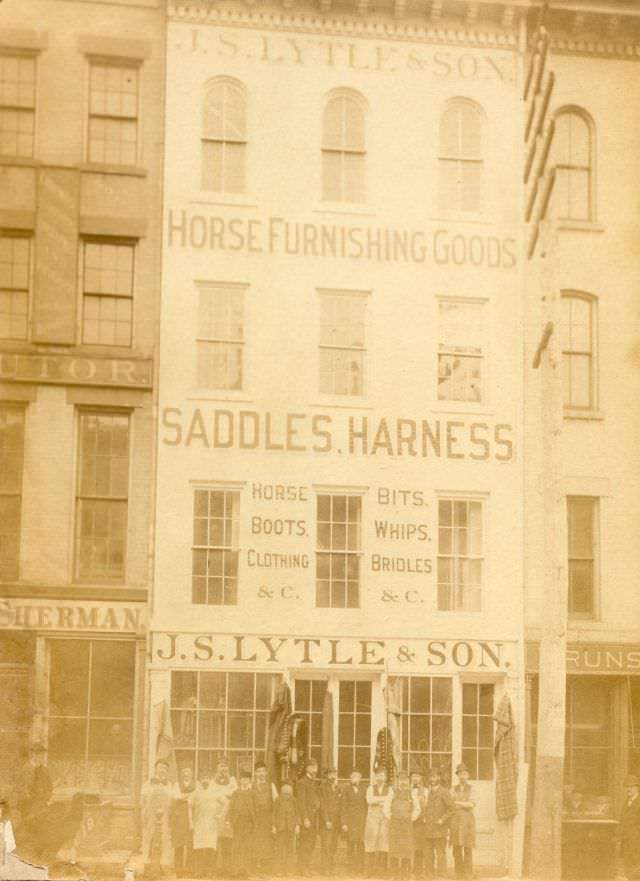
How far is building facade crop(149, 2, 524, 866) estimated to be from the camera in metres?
9.94

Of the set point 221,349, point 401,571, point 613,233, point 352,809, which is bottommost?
point 352,809

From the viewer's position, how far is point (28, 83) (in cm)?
1027

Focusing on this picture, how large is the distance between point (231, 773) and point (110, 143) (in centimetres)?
529

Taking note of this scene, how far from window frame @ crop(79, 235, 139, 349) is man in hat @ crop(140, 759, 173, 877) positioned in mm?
3453

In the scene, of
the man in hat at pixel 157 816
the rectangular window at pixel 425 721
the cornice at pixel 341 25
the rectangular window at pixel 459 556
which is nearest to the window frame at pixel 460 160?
the cornice at pixel 341 25

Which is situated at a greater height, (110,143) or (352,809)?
(110,143)

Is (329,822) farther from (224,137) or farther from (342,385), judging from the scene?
(224,137)

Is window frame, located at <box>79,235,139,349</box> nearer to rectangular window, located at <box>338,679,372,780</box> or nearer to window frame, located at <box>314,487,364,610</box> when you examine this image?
window frame, located at <box>314,487,364,610</box>

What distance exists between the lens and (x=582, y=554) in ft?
34.4

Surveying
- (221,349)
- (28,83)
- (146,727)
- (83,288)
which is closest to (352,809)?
(146,727)

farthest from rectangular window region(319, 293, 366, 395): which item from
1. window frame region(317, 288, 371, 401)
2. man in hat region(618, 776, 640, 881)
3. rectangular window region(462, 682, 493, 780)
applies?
man in hat region(618, 776, 640, 881)

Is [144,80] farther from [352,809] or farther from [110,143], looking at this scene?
[352,809]

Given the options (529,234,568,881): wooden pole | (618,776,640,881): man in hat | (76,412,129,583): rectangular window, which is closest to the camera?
(529,234,568,881): wooden pole

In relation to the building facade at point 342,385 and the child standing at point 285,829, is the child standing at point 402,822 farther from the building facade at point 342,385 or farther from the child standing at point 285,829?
the child standing at point 285,829
